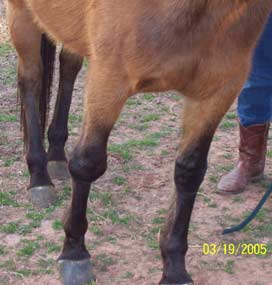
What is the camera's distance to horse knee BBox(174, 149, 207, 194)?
9.54 ft

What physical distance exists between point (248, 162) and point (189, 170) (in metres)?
1.08

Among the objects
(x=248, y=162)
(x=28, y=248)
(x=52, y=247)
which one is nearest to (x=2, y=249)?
(x=28, y=248)

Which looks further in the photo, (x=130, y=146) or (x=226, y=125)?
(x=226, y=125)

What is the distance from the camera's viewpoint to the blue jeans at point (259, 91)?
372 centimetres

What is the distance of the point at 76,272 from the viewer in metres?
2.96

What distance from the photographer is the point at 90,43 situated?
8.91ft

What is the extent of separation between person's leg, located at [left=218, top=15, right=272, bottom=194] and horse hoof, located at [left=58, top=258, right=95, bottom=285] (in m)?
1.14

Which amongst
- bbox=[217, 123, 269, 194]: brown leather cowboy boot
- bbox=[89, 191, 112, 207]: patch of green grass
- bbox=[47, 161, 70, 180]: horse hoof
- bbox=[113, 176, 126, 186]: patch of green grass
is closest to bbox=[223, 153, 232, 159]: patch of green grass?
bbox=[217, 123, 269, 194]: brown leather cowboy boot

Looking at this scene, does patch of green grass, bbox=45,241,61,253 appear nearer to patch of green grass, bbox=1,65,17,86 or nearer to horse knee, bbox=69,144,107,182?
horse knee, bbox=69,144,107,182

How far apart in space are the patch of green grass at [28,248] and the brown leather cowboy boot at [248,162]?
1.16m

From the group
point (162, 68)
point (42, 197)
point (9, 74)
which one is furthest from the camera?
point (9, 74)

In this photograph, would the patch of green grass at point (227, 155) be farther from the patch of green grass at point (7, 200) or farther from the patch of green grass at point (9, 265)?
the patch of green grass at point (9, 265)

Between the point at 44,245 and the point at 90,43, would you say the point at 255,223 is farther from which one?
the point at 90,43

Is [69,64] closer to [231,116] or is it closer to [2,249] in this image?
[2,249]
